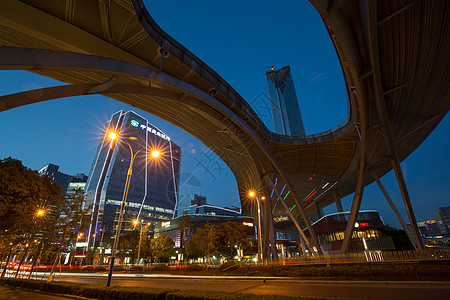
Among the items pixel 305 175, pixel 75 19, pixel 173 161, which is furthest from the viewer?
pixel 173 161

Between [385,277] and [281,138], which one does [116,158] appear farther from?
[385,277]

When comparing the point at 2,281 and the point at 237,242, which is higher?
the point at 237,242

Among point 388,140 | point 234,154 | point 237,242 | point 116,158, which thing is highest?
point 116,158

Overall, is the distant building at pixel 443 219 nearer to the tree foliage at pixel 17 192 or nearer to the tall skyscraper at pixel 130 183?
the tall skyscraper at pixel 130 183

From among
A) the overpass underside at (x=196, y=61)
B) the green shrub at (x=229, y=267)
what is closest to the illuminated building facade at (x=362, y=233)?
the overpass underside at (x=196, y=61)

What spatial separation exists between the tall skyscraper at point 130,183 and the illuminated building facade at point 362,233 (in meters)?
73.4

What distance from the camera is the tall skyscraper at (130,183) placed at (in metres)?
99.1

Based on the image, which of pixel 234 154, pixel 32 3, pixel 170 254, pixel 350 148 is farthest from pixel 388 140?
pixel 170 254

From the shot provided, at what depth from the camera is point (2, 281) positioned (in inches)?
835

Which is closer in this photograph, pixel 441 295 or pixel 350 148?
pixel 441 295

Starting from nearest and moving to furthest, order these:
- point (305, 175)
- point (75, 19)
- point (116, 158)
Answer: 1. point (75, 19)
2. point (305, 175)
3. point (116, 158)

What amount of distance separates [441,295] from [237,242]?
37.2 metres

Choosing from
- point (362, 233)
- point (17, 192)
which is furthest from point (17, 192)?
point (362, 233)

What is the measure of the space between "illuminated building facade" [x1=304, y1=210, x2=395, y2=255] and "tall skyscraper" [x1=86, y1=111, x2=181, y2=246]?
73397mm
